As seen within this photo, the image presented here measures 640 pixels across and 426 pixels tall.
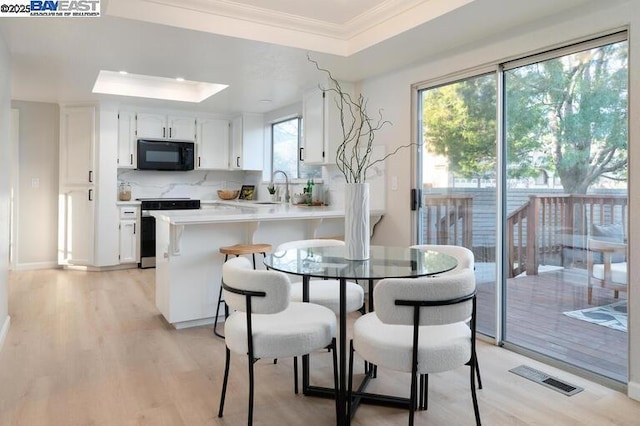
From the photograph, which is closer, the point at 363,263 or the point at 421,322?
the point at 421,322

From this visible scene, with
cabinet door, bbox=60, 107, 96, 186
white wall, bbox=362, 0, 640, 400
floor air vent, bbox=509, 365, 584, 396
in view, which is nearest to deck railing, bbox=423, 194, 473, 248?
white wall, bbox=362, 0, 640, 400

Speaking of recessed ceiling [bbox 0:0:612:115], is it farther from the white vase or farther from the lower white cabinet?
the lower white cabinet

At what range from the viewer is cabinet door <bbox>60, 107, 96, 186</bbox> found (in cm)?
587

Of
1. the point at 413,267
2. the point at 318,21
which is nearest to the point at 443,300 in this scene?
the point at 413,267

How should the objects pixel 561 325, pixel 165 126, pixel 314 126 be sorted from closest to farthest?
pixel 561 325 → pixel 314 126 → pixel 165 126

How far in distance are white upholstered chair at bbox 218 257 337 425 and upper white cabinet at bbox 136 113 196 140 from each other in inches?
184

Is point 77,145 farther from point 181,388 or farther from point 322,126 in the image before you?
point 181,388

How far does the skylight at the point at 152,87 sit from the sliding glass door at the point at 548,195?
301 cm

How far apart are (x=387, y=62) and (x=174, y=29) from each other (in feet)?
5.88

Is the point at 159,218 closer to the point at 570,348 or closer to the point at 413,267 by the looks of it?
the point at 413,267

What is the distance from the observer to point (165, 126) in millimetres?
6371

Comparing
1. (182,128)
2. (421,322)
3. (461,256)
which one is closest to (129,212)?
(182,128)

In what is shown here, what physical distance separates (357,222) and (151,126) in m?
4.76

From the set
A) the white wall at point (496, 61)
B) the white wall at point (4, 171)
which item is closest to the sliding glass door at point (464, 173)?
the white wall at point (496, 61)
